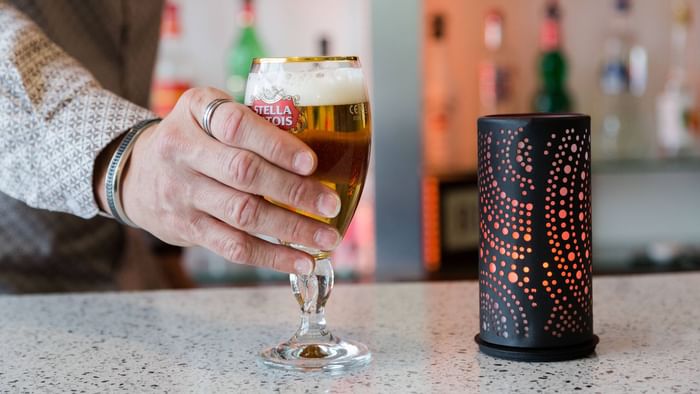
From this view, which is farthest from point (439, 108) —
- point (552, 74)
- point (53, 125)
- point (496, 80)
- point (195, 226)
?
point (195, 226)

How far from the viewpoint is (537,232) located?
2.55 feet

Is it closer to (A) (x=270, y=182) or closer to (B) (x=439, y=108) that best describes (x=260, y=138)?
(A) (x=270, y=182)

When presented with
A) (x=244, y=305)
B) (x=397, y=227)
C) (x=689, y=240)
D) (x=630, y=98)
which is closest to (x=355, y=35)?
(x=397, y=227)

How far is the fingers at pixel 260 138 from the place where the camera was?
743mm

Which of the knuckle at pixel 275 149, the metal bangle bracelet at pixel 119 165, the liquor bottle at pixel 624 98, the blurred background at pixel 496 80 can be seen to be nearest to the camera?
the knuckle at pixel 275 149

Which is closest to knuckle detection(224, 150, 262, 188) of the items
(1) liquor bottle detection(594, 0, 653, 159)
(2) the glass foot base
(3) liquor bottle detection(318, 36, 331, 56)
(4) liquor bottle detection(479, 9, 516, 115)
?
(2) the glass foot base

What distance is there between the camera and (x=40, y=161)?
1000 millimetres

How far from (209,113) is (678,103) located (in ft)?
6.07

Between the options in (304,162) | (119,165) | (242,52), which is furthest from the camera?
(242,52)

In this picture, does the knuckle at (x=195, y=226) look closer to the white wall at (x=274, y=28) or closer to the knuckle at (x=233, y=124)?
the knuckle at (x=233, y=124)

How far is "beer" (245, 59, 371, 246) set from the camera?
2.49 ft

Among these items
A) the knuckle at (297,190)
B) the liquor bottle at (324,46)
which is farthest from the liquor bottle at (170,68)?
the knuckle at (297,190)

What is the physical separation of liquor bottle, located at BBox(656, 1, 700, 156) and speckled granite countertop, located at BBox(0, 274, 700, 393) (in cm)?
133

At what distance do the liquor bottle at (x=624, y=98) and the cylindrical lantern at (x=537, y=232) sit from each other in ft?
5.60
